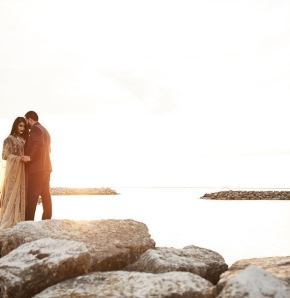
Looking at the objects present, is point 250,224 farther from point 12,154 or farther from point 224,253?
point 12,154

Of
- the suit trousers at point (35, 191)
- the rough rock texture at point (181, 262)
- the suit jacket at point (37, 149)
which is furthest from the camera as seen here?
the suit trousers at point (35, 191)

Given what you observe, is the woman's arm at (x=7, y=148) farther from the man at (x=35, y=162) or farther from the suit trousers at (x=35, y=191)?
the suit trousers at (x=35, y=191)

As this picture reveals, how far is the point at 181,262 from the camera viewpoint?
5074mm

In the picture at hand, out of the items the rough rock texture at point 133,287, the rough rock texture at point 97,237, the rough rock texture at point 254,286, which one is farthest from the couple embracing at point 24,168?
the rough rock texture at point 254,286

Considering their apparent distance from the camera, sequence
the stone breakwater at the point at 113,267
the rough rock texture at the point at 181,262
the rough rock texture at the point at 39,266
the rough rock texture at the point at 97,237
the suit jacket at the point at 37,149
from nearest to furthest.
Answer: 1. the stone breakwater at the point at 113,267
2. the rough rock texture at the point at 39,266
3. the rough rock texture at the point at 181,262
4. the rough rock texture at the point at 97,237
5. the suit jacket at the point at 37,149

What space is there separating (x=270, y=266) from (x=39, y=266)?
7.78ft

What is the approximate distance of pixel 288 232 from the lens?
16891 mm

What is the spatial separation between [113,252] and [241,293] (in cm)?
197

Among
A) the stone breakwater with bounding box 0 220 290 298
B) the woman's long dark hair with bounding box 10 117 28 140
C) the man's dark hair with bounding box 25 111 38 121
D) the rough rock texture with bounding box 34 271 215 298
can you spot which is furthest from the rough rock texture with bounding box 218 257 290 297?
the woman's long dark hair with bounding box 10 117 28 140

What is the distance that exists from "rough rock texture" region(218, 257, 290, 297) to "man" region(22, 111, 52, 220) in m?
4.54

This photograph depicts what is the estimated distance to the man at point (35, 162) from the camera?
328 inches

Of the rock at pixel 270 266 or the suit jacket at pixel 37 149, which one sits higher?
the suit jacket at pixel 37 149

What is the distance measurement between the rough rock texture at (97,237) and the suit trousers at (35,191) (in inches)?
103

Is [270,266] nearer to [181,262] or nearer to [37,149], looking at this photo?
[181,262]
